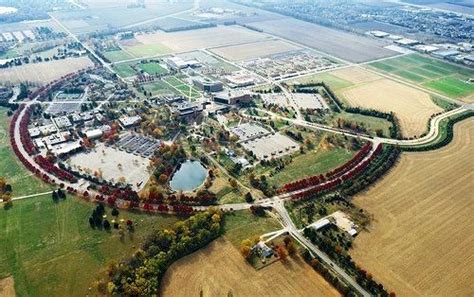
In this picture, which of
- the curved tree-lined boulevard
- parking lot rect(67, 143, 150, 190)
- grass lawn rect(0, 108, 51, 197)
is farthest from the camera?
parking lot rect(67, 143, 150, 190)

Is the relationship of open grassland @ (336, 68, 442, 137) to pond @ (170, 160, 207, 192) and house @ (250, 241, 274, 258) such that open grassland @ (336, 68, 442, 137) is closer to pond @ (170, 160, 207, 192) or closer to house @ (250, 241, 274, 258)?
pond @ (170, 160, 207, 192)

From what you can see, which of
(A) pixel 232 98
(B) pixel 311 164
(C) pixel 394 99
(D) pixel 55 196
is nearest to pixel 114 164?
(D) pixel 55 196

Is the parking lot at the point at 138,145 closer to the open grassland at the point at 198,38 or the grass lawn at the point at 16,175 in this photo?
the grass lawn at the point at 16,175

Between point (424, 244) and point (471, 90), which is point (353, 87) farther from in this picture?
point (424, 244)

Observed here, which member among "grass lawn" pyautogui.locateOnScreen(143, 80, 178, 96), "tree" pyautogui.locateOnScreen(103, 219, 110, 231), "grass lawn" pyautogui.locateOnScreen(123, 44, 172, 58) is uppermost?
"tree" pyautogui.locateOnScreen(103, 219, 110, 231)

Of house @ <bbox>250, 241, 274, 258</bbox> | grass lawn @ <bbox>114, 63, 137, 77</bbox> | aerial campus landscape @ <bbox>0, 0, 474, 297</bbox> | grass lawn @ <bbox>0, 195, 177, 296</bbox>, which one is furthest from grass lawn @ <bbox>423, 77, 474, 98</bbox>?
grass lawn @ <bbox>0, 195, 177, 296</bbox>

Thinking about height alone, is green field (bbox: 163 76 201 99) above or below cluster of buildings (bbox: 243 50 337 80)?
below

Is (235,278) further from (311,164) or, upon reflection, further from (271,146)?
(271,146)
